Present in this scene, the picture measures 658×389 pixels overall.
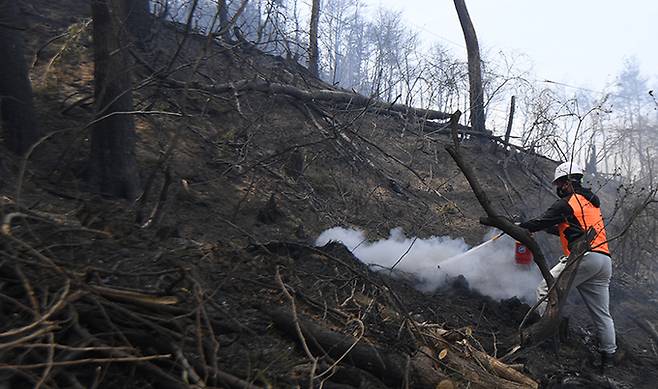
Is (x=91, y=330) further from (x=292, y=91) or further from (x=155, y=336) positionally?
(x=292, y=91)

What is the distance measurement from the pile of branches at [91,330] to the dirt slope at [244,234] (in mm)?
12

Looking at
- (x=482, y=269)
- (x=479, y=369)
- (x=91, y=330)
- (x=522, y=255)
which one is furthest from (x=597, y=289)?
(x=91, y=330)

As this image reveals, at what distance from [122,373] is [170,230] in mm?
2264

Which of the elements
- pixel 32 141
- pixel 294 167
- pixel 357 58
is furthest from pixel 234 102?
pixel 357 58

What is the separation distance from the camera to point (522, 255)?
20.5ft

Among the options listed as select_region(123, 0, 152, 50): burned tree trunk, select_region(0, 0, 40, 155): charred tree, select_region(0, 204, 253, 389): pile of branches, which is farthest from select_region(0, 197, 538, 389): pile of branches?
select_region(123, 0, 152, 50): burned tree trunk

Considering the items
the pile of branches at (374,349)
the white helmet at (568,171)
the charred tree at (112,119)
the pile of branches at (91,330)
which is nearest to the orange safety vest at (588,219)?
the white helmet at (568,171)

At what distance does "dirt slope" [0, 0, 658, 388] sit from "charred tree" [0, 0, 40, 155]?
0.88 feet

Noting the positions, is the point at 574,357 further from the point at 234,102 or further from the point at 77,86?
the point at 77,86

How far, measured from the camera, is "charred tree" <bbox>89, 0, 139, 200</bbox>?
18.2ft

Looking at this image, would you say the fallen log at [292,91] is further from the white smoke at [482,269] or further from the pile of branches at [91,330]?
the pile of branches at [91,330]

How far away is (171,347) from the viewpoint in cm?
252

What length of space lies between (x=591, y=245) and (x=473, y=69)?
9.40 metres

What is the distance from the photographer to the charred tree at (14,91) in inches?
222
